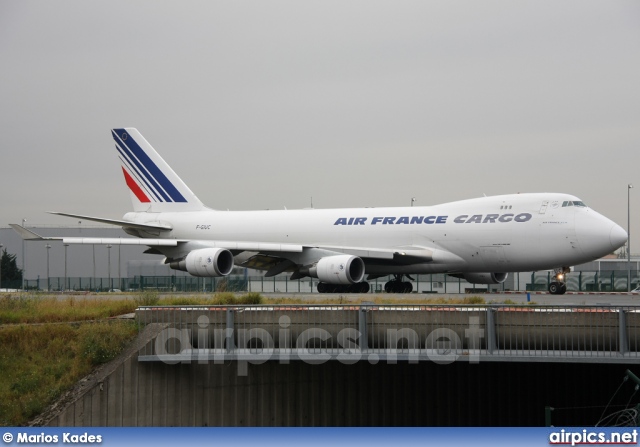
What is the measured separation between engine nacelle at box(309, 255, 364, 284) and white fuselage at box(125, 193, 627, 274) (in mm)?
1973

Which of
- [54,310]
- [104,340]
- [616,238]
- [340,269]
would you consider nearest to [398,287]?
[340,269]

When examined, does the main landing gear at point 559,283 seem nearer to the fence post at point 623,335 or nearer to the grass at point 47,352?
the grass at point 47,352

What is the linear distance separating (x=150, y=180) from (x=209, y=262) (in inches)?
492

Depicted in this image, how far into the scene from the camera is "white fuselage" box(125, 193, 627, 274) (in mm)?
37875

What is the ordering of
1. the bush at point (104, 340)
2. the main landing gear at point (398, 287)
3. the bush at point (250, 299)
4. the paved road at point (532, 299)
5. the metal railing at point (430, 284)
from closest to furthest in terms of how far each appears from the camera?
1. the bush at point (104, 340)
2. the bush at point (250, 299)
3. the paved road at point (532, 299)
4. the main landing gear at point (398, 287)
5. the metal railing at point (430, 284)

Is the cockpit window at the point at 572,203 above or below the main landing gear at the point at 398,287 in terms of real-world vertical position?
above

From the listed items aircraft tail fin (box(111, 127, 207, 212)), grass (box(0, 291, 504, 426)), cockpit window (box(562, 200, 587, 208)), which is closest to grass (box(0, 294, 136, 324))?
grass (box(0, 291, 504, 426))

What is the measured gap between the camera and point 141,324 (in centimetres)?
2183

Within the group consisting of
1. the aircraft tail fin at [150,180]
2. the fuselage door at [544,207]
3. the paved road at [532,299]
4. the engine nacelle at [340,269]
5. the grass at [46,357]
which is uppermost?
the aircraft tail fin at [150,180]

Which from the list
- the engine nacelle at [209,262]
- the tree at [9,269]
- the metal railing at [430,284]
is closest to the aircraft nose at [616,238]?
the metal railing at [430,284]

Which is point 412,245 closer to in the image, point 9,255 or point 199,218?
point 199,218

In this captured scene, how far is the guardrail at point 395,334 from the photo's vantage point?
19.0 metres

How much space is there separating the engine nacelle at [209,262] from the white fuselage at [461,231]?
407 cm

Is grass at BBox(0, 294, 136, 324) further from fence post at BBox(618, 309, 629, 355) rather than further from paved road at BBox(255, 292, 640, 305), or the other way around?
fence post at BBox(618, 309, 629, 355)
